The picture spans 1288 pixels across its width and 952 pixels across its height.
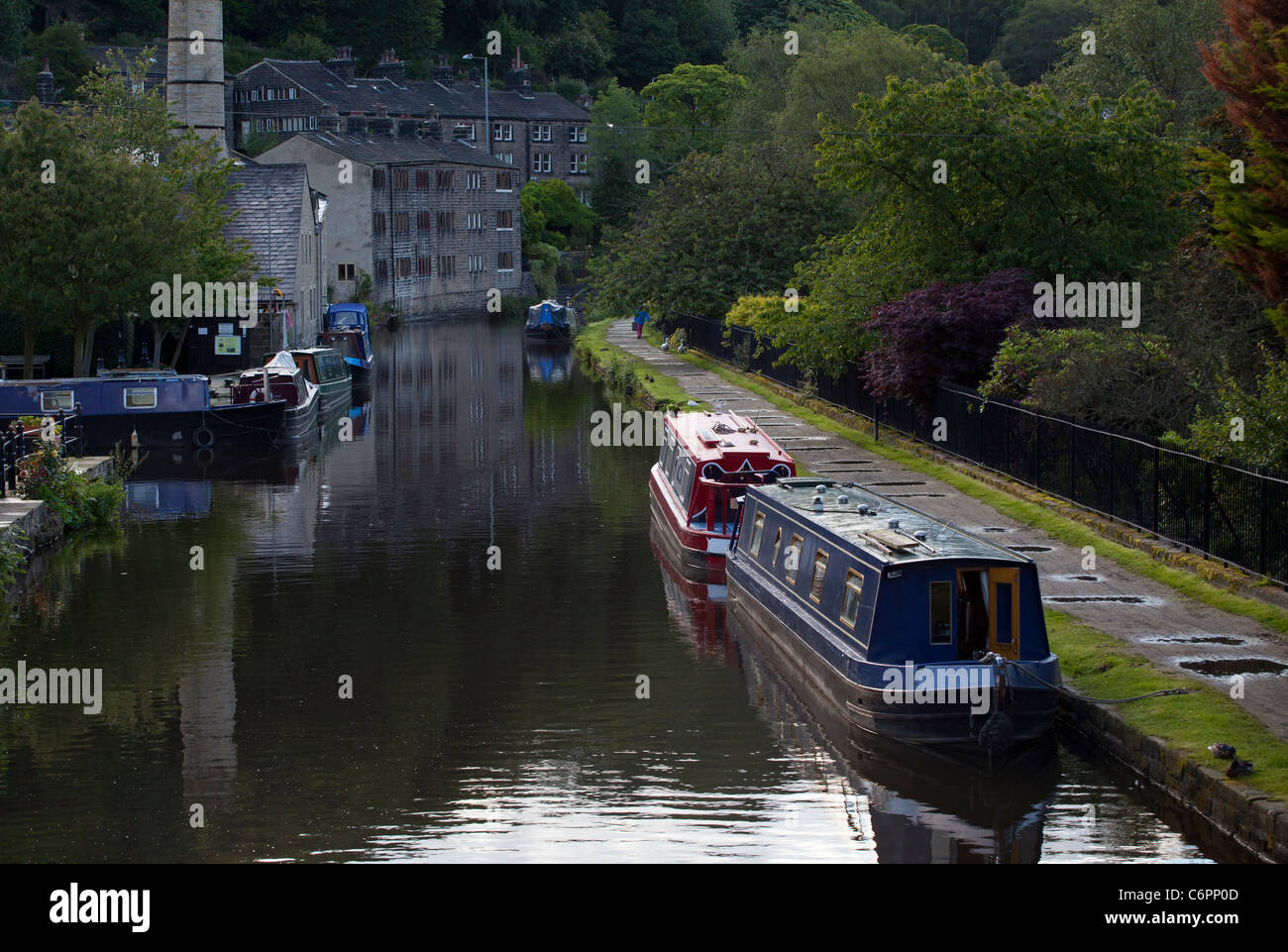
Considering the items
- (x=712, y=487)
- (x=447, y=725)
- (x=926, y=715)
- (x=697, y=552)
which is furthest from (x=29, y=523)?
(x=926, y=715)

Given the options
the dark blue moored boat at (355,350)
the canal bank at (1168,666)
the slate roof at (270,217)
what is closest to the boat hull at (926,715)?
the canal bank at (1168,666)

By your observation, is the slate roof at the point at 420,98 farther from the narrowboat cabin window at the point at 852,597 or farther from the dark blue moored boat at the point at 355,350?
the narrowboat cabin window at the point at 852,597

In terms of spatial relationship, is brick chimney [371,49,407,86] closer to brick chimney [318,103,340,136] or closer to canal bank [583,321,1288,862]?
brick chimney [318,103,340,136]

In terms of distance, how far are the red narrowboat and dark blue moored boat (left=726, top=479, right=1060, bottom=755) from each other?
5.90 m

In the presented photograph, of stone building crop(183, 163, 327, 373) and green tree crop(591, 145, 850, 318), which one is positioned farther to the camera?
green tree crop(591, 145, 850, 318)

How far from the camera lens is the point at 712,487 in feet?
75.5

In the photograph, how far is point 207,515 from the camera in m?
28.2

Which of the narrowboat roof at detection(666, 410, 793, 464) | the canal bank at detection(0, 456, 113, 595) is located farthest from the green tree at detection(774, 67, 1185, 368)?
the canal bank at detection(0, 456, 113, 595)

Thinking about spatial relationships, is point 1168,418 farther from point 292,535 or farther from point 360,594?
point 292,535

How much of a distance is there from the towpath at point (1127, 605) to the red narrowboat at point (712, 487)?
280 cm

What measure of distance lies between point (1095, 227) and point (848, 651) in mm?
18936

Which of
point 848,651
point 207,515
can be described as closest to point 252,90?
point 207,515

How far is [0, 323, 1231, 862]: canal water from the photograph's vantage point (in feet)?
41.4

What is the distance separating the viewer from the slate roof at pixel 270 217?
54.7 metres
